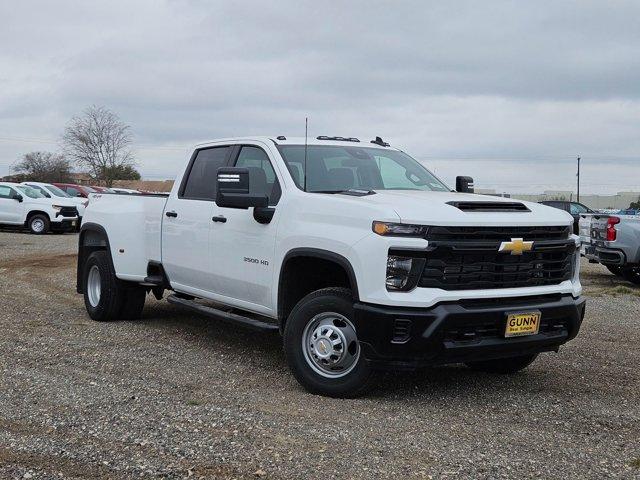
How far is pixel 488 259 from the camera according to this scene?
5.25 m

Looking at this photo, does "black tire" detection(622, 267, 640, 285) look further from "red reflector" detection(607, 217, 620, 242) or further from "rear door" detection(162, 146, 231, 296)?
"rear door" detection(162, 146, 231, 296)

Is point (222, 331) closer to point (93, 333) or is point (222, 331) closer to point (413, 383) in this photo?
point (93, 333)

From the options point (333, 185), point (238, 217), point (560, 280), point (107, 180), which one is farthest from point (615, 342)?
point (107, 180)

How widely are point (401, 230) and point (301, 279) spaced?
1.23m

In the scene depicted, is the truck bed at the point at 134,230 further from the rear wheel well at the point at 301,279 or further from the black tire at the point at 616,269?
the black tire at the point at 616,269

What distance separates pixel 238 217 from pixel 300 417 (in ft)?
6.81

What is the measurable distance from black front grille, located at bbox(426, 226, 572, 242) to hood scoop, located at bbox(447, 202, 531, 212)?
0.67 feet

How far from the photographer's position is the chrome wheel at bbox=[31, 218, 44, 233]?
25.6m

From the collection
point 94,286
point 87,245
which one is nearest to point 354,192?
point 94,286

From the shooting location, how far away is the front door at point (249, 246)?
6.15 m

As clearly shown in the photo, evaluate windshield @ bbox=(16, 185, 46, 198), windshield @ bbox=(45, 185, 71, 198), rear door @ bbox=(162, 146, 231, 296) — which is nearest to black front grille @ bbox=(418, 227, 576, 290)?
rear door @ bbox=(162, 146, 231, 296)

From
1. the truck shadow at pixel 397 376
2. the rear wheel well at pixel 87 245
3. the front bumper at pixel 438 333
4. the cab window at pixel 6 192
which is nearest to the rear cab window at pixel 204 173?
the truck shadow at pixel 397 376

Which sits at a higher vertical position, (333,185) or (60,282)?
(333,185)

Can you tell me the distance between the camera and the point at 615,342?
26.0ft
